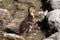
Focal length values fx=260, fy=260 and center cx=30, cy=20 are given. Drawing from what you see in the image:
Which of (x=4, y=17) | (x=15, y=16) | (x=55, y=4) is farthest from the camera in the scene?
(x=15, y=16)

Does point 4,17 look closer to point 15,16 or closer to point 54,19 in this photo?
point 15,16

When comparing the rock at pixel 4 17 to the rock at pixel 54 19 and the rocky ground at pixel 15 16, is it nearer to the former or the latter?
the rocky ground at pixel 15 16

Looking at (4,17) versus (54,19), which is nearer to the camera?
(54,19)

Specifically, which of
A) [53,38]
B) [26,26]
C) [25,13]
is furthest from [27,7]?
[53,38]

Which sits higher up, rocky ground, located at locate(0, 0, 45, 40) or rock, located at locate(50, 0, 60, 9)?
rock, located at locate(50, 0, 60, 9)

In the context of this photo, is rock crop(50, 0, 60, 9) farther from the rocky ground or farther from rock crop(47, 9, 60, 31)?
rock crop(47, 9, 60, 31)

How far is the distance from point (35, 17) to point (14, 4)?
128cm

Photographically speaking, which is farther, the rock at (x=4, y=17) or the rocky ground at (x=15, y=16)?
the rock at (x=4, y=17)

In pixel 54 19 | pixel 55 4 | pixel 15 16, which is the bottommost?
pixel 15 16

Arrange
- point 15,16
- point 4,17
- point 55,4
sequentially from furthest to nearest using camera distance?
point 15,16 → point 55,4 → point 4,17

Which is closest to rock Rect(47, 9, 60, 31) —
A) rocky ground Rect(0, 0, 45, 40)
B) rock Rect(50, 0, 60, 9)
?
rocky ground Rect(0, 0, 45, 40)

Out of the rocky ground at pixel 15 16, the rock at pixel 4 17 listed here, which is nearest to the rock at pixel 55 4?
the rocky ground at pixel 15 16

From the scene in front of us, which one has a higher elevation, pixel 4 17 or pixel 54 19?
pixel 54 19

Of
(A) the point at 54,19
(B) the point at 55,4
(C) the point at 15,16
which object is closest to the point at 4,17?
(C) the point at 15,16
